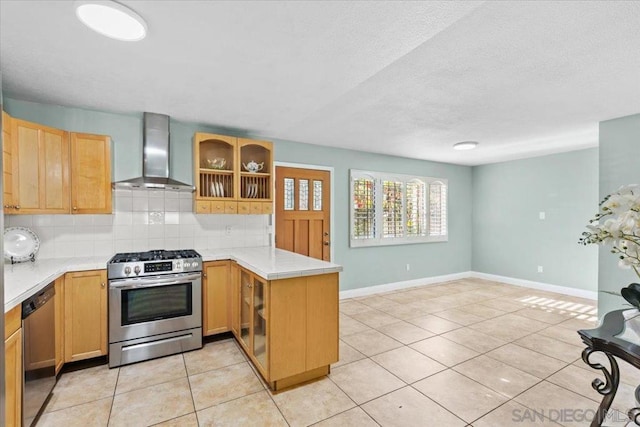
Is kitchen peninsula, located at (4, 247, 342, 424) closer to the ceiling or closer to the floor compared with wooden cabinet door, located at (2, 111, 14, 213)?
closer to the floor

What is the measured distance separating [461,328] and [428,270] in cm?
234

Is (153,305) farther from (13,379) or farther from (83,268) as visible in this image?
(13,379)

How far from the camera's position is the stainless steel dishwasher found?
1844mm

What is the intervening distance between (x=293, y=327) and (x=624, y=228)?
2.03 m

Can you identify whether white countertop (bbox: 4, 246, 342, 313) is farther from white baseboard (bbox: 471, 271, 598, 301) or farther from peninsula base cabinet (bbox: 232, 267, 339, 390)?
white baseboard (bbox: 471, 271, 598, 301)

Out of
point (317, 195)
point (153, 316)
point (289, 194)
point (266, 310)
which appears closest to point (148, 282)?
point (153, 316)

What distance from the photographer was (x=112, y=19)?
5.50 ft

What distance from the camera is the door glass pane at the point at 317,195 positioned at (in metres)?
4.71

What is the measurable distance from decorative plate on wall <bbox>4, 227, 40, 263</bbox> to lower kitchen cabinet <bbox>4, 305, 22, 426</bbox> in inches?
52.6

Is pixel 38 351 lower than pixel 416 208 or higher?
lower

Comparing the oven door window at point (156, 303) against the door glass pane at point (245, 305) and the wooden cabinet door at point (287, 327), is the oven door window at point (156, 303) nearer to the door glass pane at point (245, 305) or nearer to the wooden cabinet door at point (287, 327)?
the door glass pane at point (245, 305)

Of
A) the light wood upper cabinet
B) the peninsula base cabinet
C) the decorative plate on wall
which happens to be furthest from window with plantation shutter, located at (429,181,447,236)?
the decorative plate on wall

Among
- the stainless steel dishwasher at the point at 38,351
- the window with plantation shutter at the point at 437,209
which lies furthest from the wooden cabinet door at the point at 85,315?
the window with plantation shutter at the point at 437,209

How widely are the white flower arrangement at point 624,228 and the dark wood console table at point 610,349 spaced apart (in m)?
0.37
